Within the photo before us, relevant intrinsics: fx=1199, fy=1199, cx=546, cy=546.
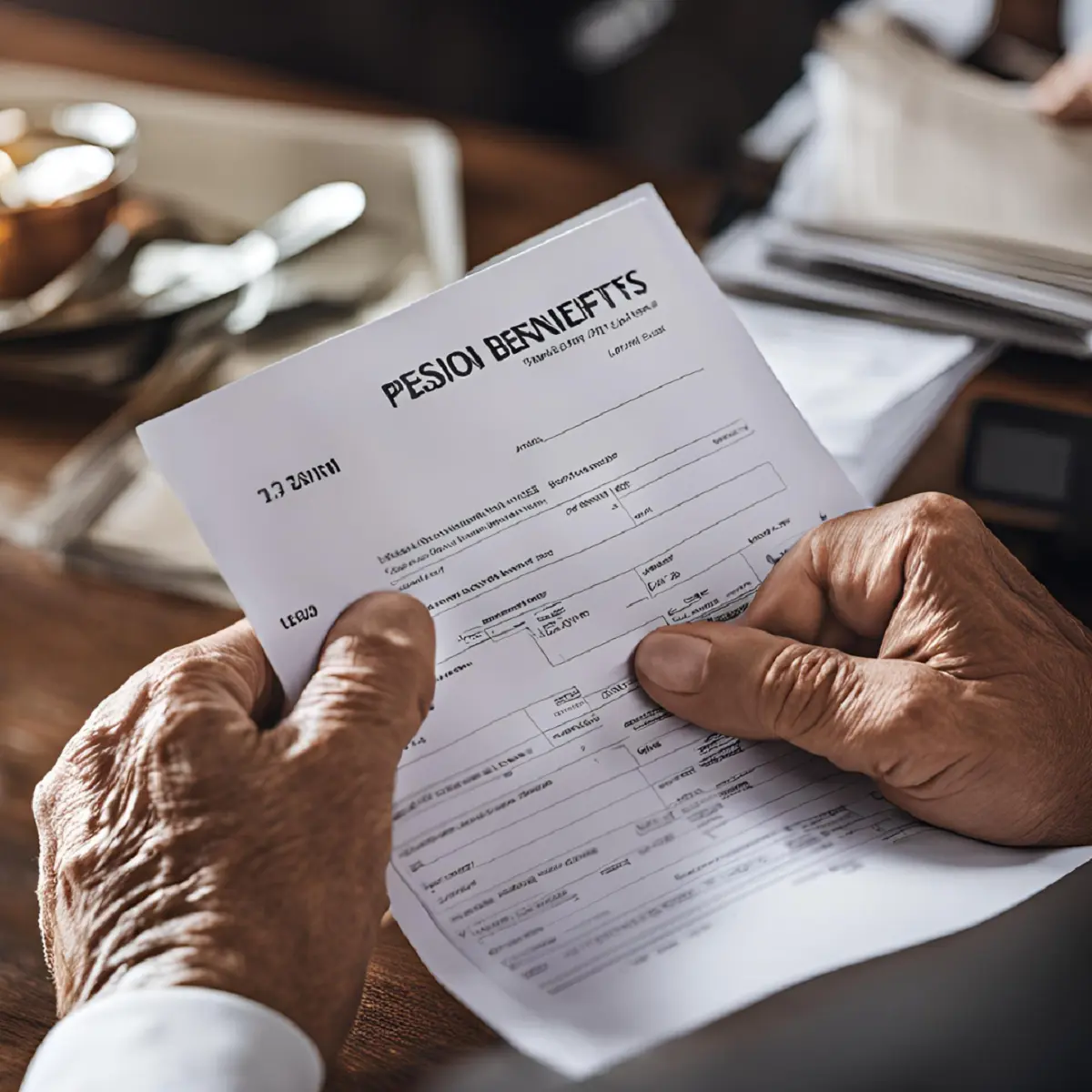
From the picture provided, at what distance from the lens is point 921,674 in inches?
19.5

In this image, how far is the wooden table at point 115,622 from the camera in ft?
1.68

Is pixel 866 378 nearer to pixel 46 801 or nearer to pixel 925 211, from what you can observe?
pixel 925 211

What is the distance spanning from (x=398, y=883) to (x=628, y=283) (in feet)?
0.94

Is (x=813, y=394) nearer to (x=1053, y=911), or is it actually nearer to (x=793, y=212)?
(x=793, y=212)

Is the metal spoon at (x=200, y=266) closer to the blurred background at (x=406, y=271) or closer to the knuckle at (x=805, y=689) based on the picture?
the blurred background at (x=406, y=271)

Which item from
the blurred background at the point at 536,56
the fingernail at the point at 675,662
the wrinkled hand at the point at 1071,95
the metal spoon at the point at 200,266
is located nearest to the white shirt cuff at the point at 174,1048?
the fingernail at the point at 675,662

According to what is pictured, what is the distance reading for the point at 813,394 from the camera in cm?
75

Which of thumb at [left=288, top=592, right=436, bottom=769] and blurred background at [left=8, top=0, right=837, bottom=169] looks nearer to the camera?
thumb at [left=288, top=592, right=436, bottom=769]

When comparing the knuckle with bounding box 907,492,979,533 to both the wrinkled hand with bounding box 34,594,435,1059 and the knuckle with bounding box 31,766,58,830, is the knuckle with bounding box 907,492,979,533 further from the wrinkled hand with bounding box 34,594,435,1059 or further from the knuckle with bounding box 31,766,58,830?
the knuckle with bounding box 31,766,58,830

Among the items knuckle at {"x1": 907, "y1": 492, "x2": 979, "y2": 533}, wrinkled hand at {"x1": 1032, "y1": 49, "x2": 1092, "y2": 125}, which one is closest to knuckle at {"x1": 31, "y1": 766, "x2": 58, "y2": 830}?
knuckle at {"x1": 907, "y1": 492, "x2": 979, "y2": 533}

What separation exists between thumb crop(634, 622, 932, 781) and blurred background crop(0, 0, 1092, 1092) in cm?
17

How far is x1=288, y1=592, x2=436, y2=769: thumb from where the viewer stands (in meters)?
0.47

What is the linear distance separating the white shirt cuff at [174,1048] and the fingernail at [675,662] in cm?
20

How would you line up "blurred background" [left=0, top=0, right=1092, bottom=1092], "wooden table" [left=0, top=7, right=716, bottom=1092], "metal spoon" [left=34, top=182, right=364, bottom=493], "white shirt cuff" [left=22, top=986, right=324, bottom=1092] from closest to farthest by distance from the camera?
"white shirt cuff" [left=22, top=986, right=324, bottom=1092], "wooden table" [left=0, top=7, right=716, bottom=1092], "blurred background" [left=0, top=0, right=1092, bottom=1092], "metal spoon" [left=34, top=182, right=364, bottom=493]
